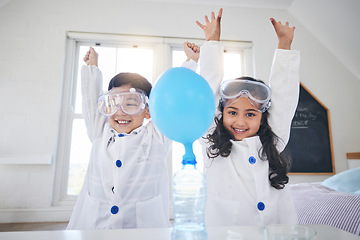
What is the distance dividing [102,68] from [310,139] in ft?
9.06

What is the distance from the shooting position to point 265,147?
1017 mm

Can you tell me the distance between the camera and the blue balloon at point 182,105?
1.70ft

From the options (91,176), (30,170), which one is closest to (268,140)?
(91,176)

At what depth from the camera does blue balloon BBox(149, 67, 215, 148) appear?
1.70ft

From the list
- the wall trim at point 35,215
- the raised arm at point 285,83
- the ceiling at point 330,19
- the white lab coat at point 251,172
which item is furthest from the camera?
the ceiling at point 330,19

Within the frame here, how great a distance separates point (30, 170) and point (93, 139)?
187cm

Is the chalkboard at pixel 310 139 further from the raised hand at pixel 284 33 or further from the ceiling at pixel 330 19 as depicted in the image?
the raised hand at pixel 284 33

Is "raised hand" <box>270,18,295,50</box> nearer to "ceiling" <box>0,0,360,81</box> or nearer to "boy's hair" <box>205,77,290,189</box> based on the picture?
"boy's hair" <box>205,77,290,189</box>

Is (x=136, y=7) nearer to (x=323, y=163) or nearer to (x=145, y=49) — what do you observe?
(x=145, y=49)

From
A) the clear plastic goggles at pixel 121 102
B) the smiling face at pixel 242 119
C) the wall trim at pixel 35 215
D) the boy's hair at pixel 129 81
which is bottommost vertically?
the wall trim at pixel 35 215

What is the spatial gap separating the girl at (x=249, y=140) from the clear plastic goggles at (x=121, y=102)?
1.13 feet

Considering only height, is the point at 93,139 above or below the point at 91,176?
above

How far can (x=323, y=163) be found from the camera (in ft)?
9.68

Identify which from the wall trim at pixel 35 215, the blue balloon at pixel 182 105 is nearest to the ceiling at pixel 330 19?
the wall trim at pixel 35 215
